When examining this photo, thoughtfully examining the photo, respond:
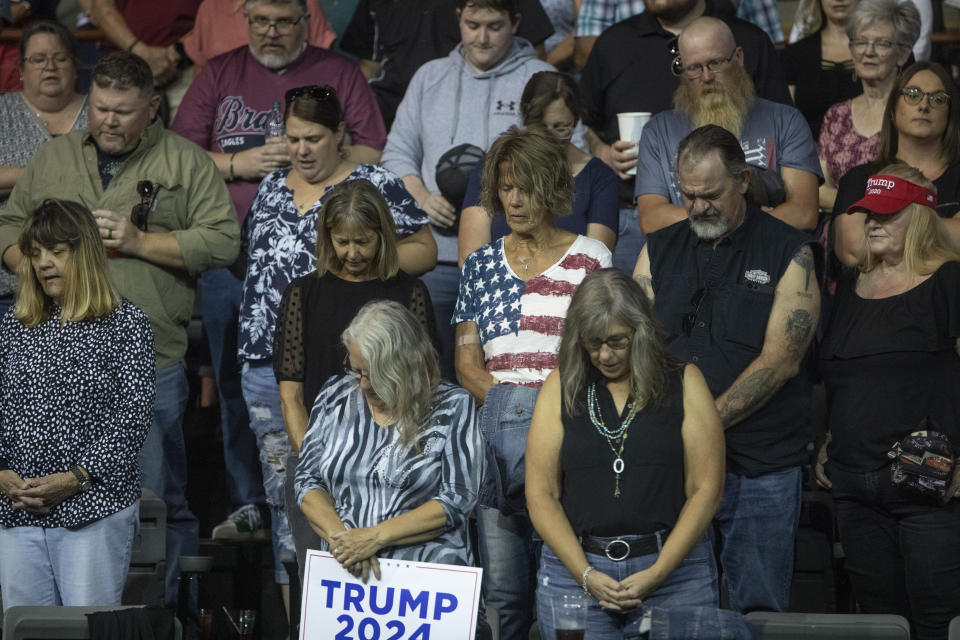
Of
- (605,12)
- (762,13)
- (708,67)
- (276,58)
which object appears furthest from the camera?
(762,13)

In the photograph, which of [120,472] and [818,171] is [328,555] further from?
[818,171]

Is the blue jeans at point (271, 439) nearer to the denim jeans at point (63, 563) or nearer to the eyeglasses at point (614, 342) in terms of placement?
the denim jeans at point (63, 563)

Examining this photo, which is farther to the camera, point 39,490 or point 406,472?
point 39,490

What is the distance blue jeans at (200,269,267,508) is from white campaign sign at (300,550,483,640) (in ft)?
5.31

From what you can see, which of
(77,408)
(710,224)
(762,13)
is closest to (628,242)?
(710,224)

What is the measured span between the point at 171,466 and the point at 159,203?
1036 millimetres

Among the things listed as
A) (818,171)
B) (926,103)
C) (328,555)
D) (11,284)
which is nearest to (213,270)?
(11,284)

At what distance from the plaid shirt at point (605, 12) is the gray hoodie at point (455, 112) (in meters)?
0.75

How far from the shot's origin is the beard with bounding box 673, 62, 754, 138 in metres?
4.89

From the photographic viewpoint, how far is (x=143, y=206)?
5.10 meters

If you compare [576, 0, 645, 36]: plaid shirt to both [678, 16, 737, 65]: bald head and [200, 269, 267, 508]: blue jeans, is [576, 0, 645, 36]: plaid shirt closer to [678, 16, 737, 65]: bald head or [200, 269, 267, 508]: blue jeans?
[678, 16, 737, 65]: bald head

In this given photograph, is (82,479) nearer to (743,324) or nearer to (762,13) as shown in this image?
(743,324)

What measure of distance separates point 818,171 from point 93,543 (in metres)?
2.92

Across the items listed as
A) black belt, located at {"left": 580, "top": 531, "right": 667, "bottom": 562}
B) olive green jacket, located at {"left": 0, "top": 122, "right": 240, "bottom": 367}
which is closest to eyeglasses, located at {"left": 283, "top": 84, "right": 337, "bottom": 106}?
olive green jacket, located at {"left": 0, "top": 122, "right": 240, "bottom": 367}
